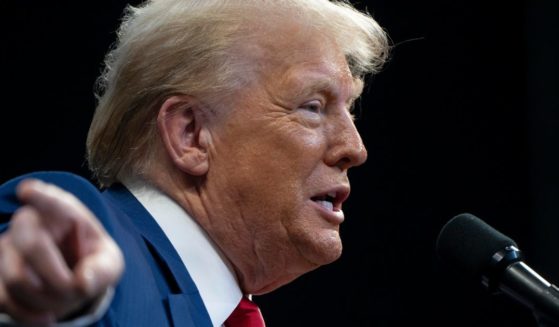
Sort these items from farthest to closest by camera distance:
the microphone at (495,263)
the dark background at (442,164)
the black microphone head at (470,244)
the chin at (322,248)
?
the dark background at (442,164), the chin at (322,248), the black microphone head at (470,244), the microphone at (495,263)

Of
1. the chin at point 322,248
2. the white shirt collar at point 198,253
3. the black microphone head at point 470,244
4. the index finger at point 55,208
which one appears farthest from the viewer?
the chin at point 322,248

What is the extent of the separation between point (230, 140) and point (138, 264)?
41 centimetres

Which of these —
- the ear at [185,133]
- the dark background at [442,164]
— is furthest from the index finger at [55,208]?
the dark background at [442,164]

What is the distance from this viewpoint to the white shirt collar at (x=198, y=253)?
1.71 meters

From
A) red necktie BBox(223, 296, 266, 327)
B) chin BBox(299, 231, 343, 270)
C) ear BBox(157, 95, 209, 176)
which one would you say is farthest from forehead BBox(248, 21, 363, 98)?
red necktie BBox(223, 296, 266, 327)

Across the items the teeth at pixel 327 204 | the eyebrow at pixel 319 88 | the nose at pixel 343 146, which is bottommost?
the teeth at pixel 327 204

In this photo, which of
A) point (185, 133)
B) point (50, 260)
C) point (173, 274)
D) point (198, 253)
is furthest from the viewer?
point (185, 133)

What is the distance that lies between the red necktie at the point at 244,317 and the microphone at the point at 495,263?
1.31ft

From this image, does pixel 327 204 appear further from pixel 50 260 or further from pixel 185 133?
pixel 50 260

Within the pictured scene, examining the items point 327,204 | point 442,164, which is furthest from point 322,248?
point 442,164

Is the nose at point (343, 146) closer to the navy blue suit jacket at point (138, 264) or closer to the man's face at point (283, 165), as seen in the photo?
the man's face at point (283, 165)

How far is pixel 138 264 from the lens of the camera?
150 centimetres

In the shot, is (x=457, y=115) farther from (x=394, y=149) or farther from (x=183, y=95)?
(x=183, y=95)

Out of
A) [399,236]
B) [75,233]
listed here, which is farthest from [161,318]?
[399,236]
